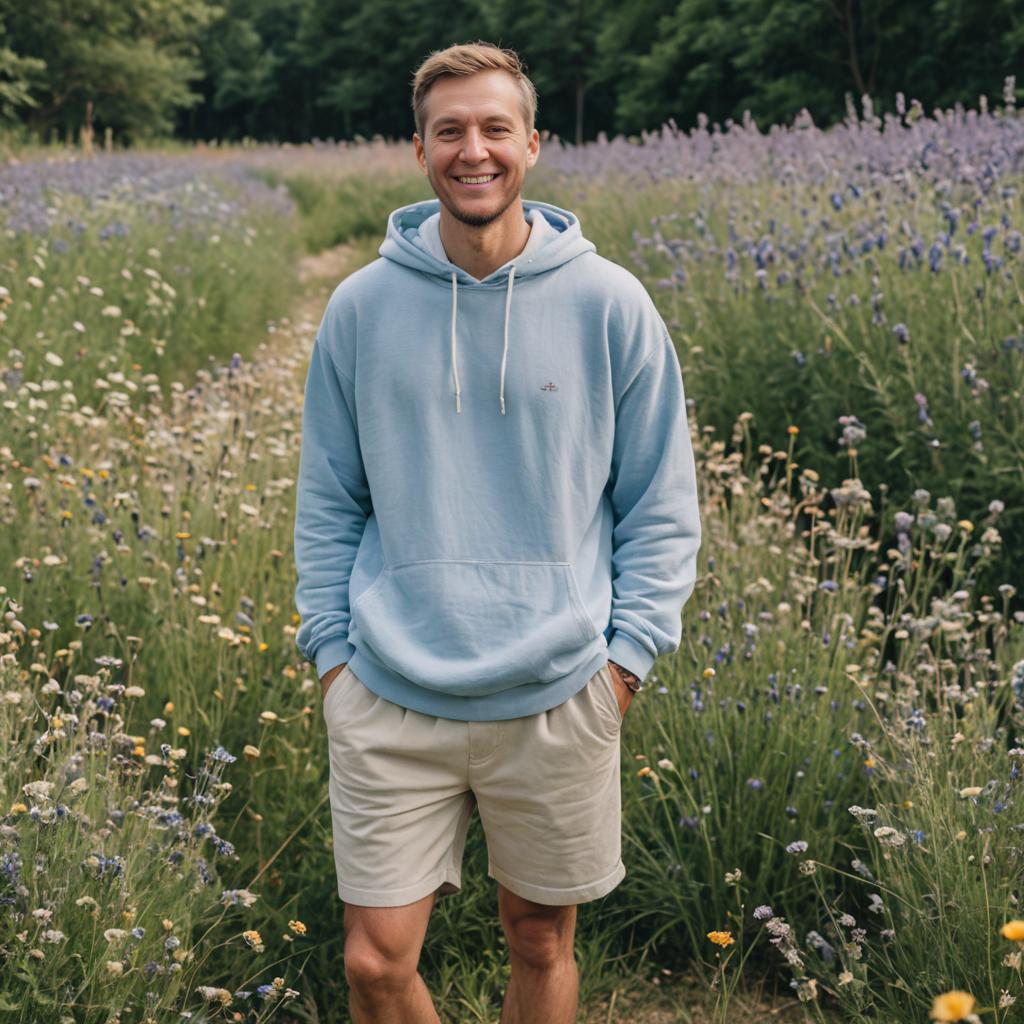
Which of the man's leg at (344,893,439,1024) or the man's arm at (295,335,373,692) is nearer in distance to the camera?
the man's leg at (344,893,439,1024)

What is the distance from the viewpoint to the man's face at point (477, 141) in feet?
7.44

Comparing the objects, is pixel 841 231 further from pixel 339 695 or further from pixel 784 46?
pixel 784 46

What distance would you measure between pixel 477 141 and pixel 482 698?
1.00 metres

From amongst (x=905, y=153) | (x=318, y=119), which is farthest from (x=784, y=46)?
(x=318, y=119)

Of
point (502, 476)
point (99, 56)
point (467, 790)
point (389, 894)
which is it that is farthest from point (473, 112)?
point (99, 56)

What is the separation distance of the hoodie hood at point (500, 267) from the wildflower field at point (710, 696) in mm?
1118

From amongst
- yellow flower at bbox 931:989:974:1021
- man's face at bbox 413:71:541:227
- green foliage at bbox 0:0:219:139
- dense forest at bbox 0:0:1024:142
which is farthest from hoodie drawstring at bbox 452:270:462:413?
green foliage at bbox 0:0:219:139

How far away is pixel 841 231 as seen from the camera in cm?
621

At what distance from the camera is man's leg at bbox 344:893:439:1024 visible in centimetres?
Result: 223

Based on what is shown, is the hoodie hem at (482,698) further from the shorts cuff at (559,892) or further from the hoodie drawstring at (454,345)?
the hoodie drawstring at (454,345)

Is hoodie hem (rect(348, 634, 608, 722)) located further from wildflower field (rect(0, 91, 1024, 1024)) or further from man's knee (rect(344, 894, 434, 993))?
wildflower field (rect(0, 91, 1024, 1024))

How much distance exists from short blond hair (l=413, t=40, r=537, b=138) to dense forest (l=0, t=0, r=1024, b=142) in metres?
11.0

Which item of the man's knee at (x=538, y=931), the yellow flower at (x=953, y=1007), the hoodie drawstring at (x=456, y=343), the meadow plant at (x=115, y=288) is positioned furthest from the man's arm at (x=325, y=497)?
the meadow plant at (x=115, y=288)

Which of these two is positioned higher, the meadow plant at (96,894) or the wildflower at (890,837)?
the wildflower at (890,837)
